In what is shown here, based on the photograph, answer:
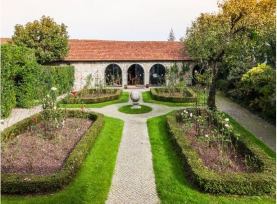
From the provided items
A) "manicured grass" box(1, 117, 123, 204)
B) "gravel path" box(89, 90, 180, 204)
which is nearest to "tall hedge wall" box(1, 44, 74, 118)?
"gravel path" box(89, 90, 180, 204)

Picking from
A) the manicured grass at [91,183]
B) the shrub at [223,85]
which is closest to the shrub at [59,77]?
the manicured grass at [91,183]

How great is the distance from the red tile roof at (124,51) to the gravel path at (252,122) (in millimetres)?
15105

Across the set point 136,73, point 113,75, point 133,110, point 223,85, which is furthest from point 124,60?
point 133,110

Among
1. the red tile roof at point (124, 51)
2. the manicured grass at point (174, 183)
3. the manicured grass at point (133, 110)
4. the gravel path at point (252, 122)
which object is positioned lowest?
the manicured grass at point (174, 183)

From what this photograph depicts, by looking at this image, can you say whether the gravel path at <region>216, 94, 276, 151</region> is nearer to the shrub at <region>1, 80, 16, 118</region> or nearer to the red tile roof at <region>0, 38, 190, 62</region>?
the shrub at <region>1, 80, 16, 118</region>

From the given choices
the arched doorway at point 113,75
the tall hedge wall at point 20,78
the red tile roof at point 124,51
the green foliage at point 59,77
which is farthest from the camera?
the arched doorway at point 113,75

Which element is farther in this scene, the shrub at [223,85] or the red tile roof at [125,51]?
the red tile roof at [125,51]

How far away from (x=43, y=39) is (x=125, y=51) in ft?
30.8

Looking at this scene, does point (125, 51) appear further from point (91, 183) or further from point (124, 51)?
point (91, 183)

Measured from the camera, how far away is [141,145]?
1362 cm

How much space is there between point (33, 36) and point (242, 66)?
21.8m

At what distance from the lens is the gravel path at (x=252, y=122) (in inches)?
581

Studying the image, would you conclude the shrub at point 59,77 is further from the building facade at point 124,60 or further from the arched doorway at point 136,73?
the arched doorway at point 136,73

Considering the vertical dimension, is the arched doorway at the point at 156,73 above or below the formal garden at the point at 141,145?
above
